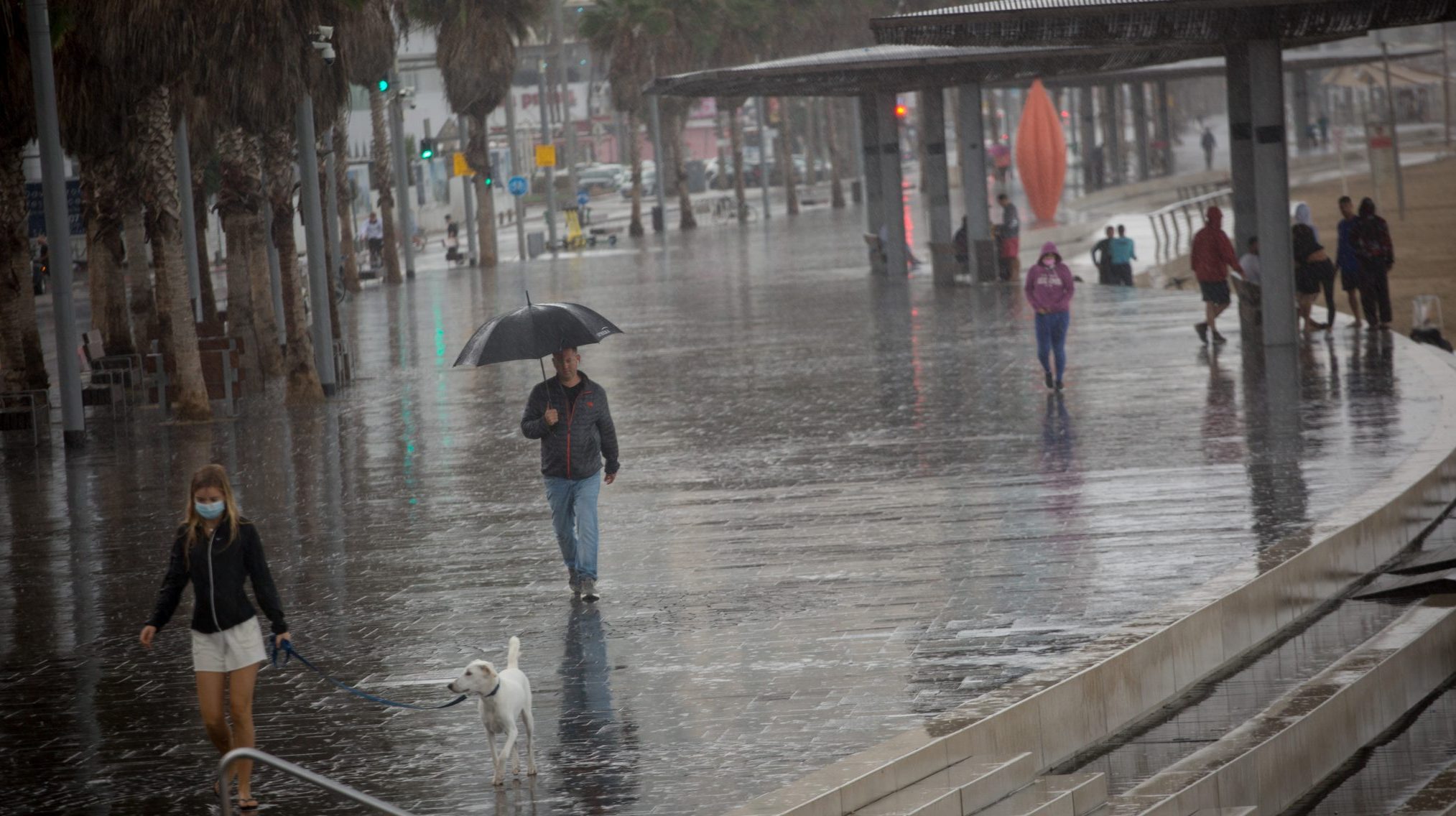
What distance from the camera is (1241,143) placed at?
24062mm

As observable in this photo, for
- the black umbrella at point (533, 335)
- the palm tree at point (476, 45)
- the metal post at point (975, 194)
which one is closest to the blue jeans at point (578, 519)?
the black umbrella at point (533, 335)

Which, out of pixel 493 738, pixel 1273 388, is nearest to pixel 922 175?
pixel 1273 388

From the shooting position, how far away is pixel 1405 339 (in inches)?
791

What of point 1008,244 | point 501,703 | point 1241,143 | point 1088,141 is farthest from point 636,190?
point 501,703

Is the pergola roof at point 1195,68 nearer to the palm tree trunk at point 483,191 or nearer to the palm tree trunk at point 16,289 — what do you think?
the palm tree trunk at point 483,191

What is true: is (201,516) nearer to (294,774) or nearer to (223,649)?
(223,649)

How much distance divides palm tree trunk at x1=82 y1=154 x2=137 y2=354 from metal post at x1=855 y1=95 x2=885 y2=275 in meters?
14.8

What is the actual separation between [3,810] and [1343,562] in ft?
24.1

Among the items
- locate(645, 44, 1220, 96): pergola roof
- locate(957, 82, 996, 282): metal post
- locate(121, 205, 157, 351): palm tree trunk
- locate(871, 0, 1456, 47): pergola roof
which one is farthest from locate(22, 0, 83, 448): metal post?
locate(957, 82, 996, 282): metal post

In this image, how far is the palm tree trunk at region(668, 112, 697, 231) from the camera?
60.8 m

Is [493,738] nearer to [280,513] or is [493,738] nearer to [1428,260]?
[280,513]

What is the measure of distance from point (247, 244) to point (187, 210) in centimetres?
508

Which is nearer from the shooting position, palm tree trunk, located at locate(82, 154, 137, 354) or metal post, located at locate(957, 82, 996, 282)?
palm tree trunk, located at locate(82, 154, 137, 354)

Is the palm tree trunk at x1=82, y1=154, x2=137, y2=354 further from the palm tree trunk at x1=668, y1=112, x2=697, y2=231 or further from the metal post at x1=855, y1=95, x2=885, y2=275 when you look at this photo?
the palm tree trunk at x1=668, y1=112, x2=697, y2=231
